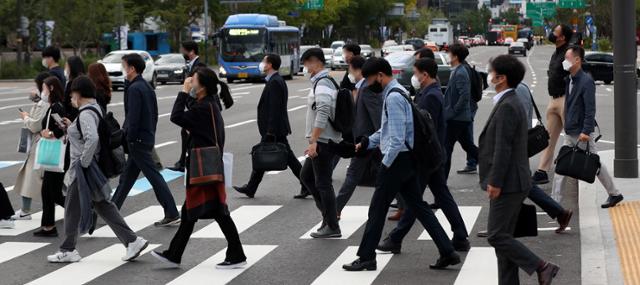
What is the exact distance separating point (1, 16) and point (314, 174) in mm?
46987

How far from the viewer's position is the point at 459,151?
19.1 m

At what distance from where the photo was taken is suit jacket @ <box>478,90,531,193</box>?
24.3 ft

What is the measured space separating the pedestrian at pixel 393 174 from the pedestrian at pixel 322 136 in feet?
4.33

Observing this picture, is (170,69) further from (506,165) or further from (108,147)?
(506,165)

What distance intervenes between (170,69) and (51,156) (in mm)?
40315

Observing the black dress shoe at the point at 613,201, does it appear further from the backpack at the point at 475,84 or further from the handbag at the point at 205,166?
the handbag at the point at 205,166

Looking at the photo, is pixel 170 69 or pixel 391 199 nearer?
pixel 391 199

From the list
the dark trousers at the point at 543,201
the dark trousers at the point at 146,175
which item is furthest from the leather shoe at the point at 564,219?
the dark trousers at the point at 146,175

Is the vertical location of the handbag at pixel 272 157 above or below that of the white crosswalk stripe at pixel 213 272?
above

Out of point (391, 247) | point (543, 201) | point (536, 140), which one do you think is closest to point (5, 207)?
point (391, 247)

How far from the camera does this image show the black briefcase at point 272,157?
1224cm

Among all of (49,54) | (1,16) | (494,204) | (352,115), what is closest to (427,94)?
(352,115)

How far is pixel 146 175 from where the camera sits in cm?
1160

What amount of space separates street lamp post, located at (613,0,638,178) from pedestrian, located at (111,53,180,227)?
509 cm
